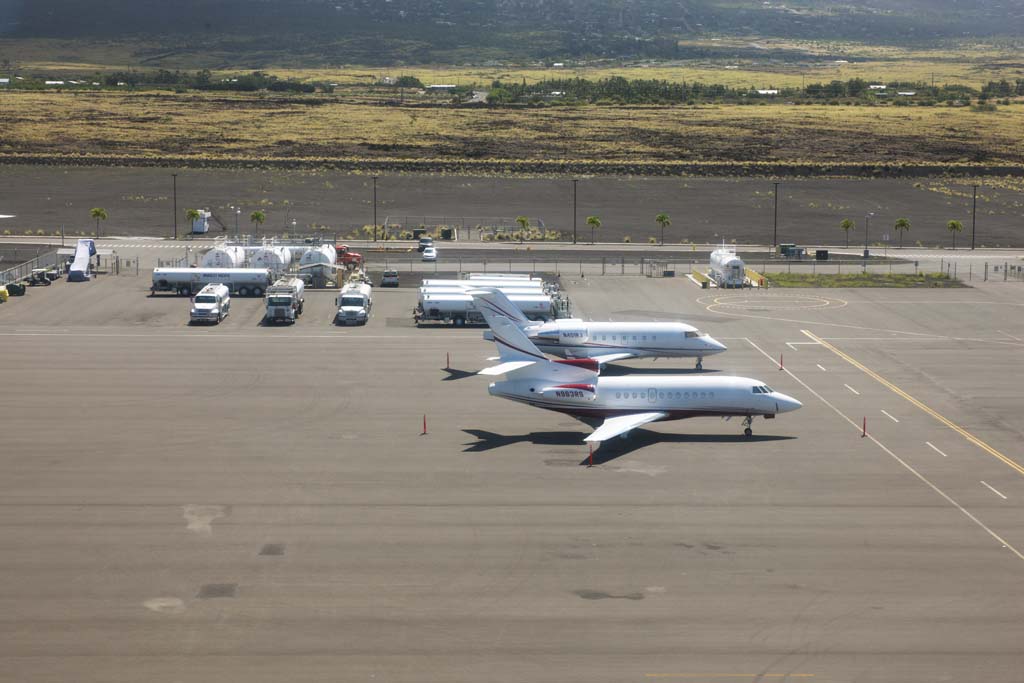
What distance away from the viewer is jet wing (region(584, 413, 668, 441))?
61750 millimetres

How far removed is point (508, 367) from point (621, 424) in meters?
7.72

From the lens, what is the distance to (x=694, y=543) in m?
50.2

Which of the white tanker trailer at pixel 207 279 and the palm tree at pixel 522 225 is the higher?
the palm tree at pixel 522 225

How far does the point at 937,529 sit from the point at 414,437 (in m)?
26.8

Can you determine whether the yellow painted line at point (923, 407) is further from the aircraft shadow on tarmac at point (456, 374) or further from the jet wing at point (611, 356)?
the aircraft shadow on tarmac at point (456, 374)

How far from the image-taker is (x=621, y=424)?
64000 mm

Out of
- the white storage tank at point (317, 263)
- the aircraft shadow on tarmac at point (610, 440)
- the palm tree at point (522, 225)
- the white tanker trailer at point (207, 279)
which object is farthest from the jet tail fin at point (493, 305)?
the palm tree at point (522, 225)

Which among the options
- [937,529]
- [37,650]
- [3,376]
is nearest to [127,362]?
[3,376]

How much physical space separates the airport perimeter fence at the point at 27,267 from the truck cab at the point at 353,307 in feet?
112

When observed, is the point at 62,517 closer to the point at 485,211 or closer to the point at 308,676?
the point at 308,676

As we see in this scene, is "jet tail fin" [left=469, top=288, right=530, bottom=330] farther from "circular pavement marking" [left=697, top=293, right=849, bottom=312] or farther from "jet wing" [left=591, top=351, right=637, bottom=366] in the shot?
"circular pavement marking" [left=697, top=293, right=849, bottom=312]

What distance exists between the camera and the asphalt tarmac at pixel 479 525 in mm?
40750

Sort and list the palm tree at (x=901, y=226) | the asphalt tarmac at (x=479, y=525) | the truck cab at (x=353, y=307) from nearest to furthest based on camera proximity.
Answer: the asphalt tarmac at (x=479, y=525)
the truck cab at (x=353, y=307)
the palm tree at (x=901, y=226)

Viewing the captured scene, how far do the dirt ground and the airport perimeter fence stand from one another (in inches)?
1132
